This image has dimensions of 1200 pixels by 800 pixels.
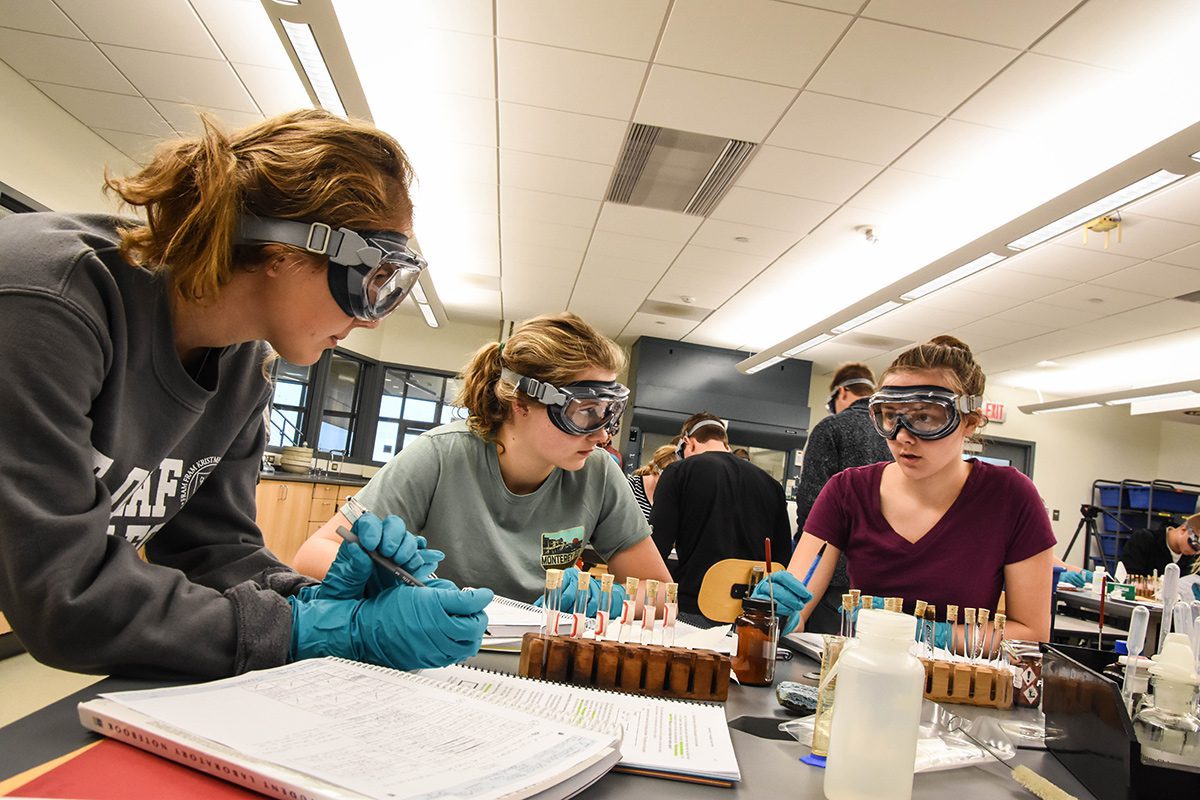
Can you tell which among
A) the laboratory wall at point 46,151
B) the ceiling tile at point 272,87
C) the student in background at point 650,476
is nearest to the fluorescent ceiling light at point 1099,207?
the student in background at point 650,476

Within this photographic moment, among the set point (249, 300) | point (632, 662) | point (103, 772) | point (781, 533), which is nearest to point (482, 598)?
point (632, 662)

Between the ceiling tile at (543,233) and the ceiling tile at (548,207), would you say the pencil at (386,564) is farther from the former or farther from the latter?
the ceiling tile at (543,233)

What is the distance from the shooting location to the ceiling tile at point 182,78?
4059mm

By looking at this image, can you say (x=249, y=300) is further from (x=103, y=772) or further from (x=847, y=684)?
(x=847, y=684)

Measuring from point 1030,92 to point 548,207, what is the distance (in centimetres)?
313

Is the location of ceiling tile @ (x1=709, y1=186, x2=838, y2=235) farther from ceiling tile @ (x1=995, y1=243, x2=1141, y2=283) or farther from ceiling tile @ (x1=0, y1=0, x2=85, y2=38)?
ceiling tile @ (x1=0, y1=0, x2=85, y2=38)

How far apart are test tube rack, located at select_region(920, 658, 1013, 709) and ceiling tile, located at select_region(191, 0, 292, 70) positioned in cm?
359

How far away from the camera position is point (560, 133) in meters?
4.31

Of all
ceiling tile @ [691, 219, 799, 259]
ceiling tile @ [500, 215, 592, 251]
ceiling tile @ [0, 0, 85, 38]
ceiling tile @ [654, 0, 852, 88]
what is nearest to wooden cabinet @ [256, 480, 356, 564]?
ceiling tile @ [500, 215, 592, 251]

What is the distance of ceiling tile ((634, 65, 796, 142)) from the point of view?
3.58 m

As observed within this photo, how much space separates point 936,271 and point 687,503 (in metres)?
2.44

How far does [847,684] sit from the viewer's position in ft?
2.62

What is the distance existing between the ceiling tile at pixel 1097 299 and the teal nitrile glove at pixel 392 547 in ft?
19.8

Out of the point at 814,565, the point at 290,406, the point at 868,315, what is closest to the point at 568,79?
the point at 814,565
